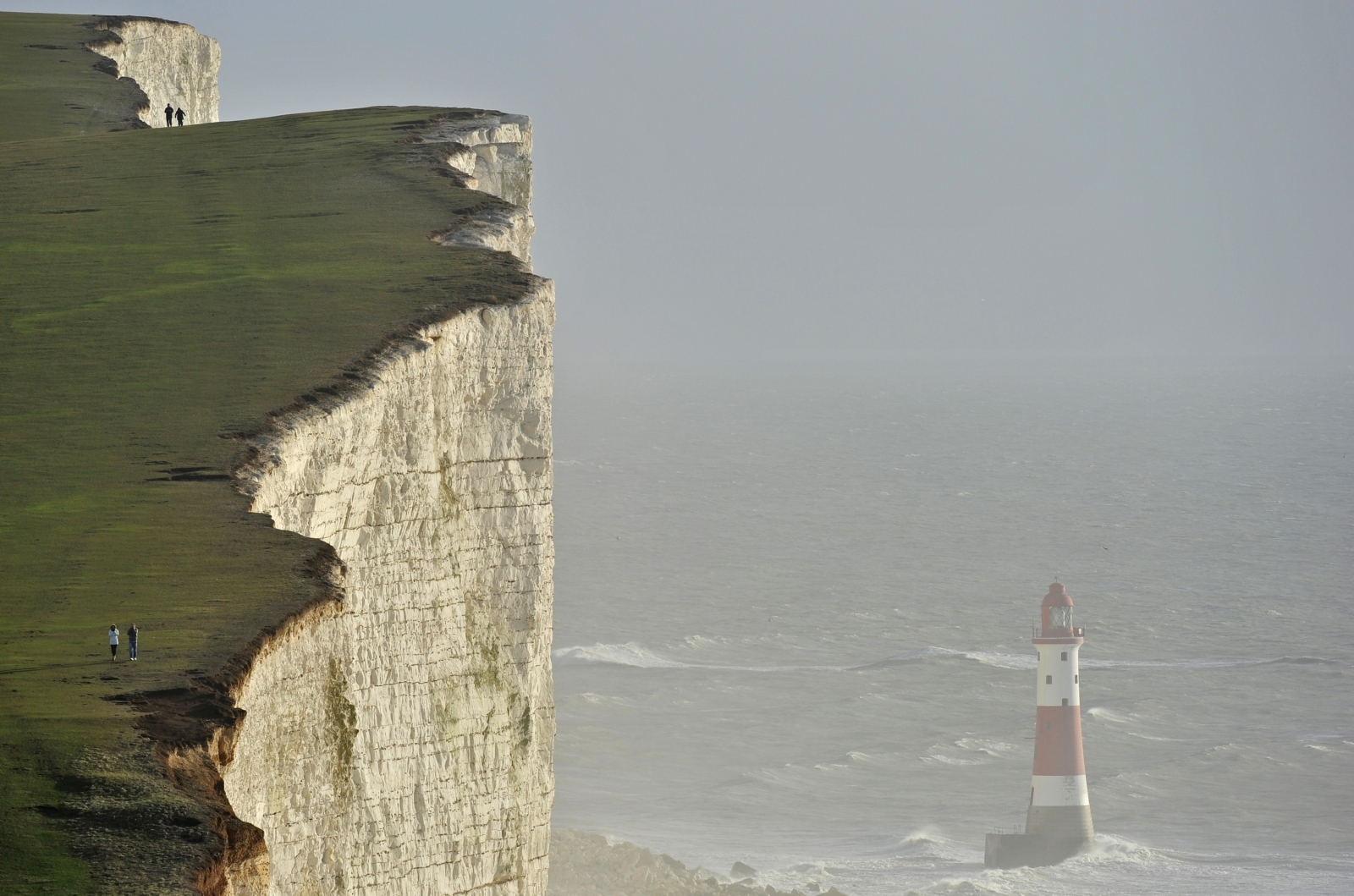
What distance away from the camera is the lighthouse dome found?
55000 mm

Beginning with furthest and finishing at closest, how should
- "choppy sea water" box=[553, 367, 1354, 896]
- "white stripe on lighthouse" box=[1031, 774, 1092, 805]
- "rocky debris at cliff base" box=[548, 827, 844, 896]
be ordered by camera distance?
1. "choppy sea water" box=[553, 367, 1354, 896]
2. "white stripe on lighthouse" box=[1031, 774, 1092, 805]
3. "rocky debris at cliff base" box=[548, 827, 844, 896]

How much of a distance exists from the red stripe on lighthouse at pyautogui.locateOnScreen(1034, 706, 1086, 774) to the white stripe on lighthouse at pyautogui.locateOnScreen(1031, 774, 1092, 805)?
0.35 meters

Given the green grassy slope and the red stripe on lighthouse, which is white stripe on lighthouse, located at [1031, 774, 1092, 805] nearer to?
the red stripe on lighthouse

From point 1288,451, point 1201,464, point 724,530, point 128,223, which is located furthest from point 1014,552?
point 128,223

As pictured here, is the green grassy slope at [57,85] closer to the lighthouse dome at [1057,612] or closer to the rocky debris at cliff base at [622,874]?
the rocky debris at cliff base at [622,874]

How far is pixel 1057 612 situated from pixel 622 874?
1555 cm

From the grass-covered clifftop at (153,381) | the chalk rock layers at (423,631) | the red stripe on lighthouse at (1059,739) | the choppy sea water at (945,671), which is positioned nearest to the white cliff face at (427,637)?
the chalk rock layers at (423,631)

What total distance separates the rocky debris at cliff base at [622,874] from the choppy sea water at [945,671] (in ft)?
14.4

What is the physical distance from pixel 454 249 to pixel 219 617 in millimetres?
12205

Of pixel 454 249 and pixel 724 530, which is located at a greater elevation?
pixel 454 249

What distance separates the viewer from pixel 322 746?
666 inches

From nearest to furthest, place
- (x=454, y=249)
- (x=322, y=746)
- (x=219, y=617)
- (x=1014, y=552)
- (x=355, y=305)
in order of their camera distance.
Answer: (x=219, y=617), (x=322, y=746), (x=355, y=305), (x=454, y=249), (x=1014, y=552)

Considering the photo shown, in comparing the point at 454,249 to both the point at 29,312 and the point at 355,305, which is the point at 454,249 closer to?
the point at 355,305

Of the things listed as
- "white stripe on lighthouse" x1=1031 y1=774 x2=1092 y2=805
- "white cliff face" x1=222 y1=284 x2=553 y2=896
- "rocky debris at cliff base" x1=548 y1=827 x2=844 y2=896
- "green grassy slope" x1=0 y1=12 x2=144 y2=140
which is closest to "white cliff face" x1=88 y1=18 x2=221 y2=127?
"green grassy slope" x1=0 y1=12 x2=144 y2=140
